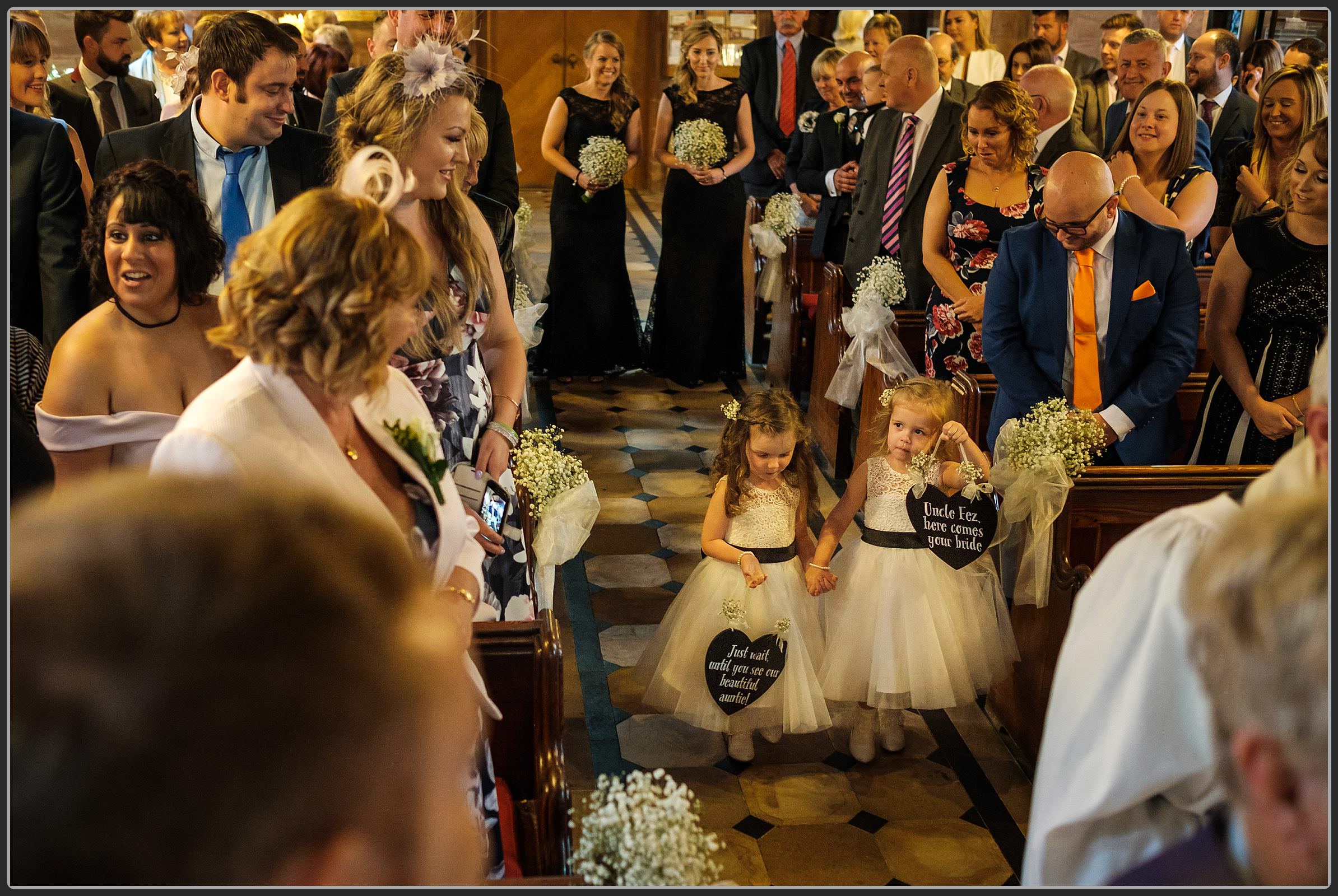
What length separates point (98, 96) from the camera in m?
6.54

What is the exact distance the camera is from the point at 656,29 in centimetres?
1667

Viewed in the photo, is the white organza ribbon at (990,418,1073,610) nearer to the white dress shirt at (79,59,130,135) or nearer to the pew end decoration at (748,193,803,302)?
the pew end decoration at (748,193,803,302)

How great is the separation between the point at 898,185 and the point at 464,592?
14.1 feet

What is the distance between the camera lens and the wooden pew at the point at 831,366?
20.4 ft

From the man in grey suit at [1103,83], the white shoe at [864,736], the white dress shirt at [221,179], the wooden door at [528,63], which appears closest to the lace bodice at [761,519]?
the white shoe at [864,736]

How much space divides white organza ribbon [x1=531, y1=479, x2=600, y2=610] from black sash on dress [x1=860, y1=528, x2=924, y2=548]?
3.23ft

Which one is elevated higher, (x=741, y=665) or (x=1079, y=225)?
(x=1079, y=225)

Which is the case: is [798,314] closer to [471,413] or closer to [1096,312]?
[1096,312]

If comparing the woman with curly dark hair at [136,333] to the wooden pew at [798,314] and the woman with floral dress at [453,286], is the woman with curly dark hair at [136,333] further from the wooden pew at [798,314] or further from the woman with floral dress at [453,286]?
the wooden pew at [798,314]

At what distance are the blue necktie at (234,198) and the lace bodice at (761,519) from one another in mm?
1888

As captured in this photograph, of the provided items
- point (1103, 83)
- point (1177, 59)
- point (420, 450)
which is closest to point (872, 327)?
point (420, 450)

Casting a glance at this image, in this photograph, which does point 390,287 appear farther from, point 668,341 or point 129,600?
point 668,341

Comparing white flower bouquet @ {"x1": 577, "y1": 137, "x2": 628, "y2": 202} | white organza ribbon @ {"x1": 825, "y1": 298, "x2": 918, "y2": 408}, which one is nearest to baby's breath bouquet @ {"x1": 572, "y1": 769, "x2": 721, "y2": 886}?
white organza ribbon @ {"x1": 825, "y1": 298, "x2": 918, "y2": 408}

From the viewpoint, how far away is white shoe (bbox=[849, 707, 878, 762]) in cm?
391
